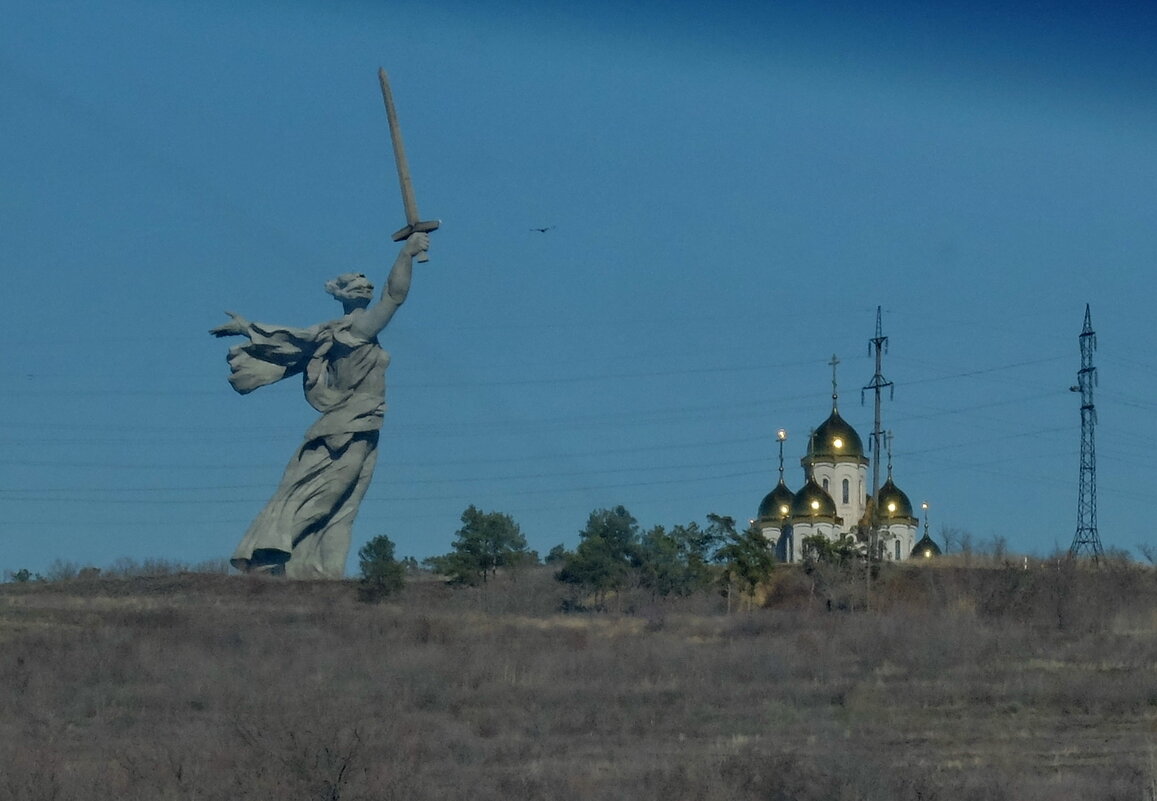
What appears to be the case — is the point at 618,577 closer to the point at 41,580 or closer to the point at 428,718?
the point at 41,580

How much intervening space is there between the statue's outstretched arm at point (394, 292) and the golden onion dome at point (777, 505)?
40296 mm

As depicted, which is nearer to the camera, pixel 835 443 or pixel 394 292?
pixel 394 292

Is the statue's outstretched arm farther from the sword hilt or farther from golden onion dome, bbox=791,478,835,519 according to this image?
golden onion dome, bbox=791,478,835,519

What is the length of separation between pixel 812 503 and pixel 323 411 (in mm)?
38545

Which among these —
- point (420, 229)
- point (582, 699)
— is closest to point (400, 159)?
point (420, 229)

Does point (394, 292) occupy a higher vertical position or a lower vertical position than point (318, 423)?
higher

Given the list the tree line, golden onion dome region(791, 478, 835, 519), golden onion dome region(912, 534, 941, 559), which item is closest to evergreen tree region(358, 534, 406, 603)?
the tree line

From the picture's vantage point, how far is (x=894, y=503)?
285ft

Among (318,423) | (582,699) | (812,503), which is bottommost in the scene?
(582,699)

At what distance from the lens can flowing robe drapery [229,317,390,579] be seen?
47375 mm

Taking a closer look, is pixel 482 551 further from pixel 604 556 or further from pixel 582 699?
pixel 582 699

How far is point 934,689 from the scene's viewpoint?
25641 millimetres

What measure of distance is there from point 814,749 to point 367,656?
12.4 meters

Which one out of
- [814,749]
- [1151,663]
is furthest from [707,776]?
→ [1151,663]
